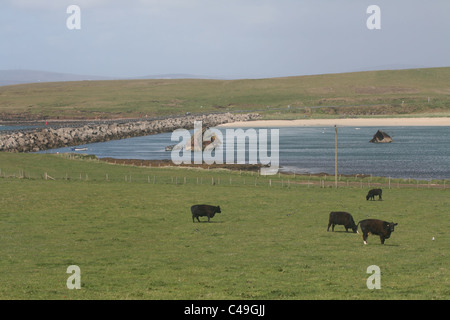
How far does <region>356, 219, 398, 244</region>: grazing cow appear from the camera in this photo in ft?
94.5

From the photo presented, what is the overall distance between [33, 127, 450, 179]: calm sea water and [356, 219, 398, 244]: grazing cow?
55616mm

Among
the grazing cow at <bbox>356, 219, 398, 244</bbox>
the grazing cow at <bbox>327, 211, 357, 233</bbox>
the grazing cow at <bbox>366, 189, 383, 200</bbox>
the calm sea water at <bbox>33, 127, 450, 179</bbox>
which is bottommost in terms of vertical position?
the calm sea water at <bbox>33, 127, 450, 179</bbox>

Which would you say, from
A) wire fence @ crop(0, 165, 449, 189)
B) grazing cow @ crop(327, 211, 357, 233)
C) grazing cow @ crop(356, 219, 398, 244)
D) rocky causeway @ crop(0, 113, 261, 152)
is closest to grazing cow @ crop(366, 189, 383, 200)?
wire fence @ crop(0, 165, 449, 189)

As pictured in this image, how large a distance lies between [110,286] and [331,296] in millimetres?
7361

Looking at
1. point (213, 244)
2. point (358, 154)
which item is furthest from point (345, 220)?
point (358, 154)

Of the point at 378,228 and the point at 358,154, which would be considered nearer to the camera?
the point at 378,228

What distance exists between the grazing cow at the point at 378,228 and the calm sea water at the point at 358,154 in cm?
5562

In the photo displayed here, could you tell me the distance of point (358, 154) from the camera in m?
122

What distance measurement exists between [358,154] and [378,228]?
94.8 metres

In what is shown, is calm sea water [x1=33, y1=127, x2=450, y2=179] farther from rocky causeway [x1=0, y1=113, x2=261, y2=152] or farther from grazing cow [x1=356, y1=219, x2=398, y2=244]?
grazing cow [x1=356, y1=219, x2=398, y2=244]

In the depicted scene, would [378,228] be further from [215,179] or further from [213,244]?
[215,179]

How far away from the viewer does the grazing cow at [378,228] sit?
94.5 ft
